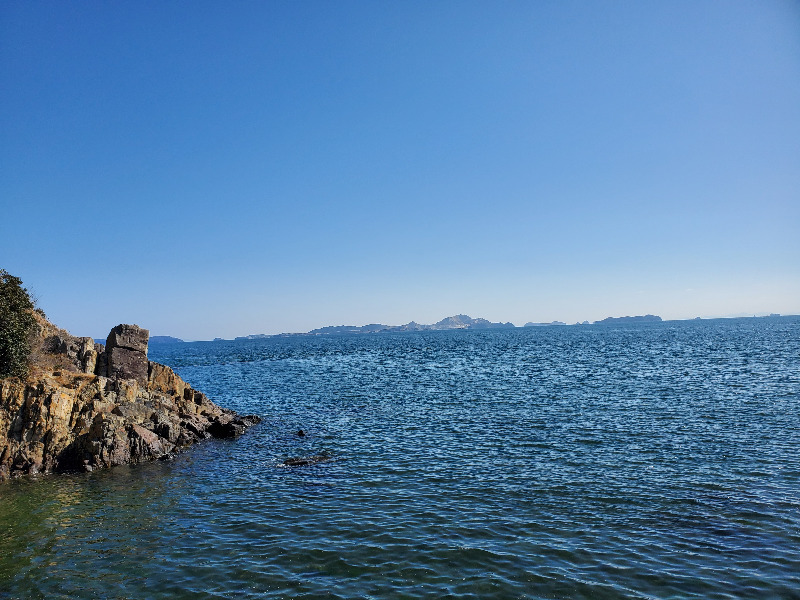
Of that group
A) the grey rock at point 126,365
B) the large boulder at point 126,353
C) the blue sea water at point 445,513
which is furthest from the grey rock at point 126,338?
the blue sea water at point 445,513

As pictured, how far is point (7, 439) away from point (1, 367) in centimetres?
425

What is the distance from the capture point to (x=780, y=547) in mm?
16328

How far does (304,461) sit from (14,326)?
18923 mm

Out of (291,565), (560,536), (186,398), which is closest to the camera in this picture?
(291,565)

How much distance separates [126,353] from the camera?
3806 centimetres

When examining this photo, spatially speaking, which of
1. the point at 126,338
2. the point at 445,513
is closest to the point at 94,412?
the point at 126,338

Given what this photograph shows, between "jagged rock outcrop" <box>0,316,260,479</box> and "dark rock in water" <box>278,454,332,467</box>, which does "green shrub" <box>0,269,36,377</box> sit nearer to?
"jagged rock outcrop" <box>0,316,260,479</box>

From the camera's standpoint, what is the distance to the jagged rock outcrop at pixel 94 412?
2727 centimetres

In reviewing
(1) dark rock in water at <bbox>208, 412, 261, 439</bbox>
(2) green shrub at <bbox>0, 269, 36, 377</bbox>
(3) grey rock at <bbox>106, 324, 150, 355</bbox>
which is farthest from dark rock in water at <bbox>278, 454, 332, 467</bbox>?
(3) grey rock at <bbox>106, 324, 150, 355</bbox>

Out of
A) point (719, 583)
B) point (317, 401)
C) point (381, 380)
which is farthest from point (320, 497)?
point (381, 380)

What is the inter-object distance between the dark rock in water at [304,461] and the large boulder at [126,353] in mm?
16633

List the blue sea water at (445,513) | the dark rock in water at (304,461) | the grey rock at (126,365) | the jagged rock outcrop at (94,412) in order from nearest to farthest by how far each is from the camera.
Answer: the blue sea water at (445,513) < the jagged rock outcrop at (94,412) < the dark rock in water at (304,461) < the grey rock at (126,365)

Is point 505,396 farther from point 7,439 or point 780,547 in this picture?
point 7,439

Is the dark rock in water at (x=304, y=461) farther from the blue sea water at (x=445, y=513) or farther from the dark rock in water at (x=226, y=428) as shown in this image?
the dark rock in water at (x=226, y=428)
